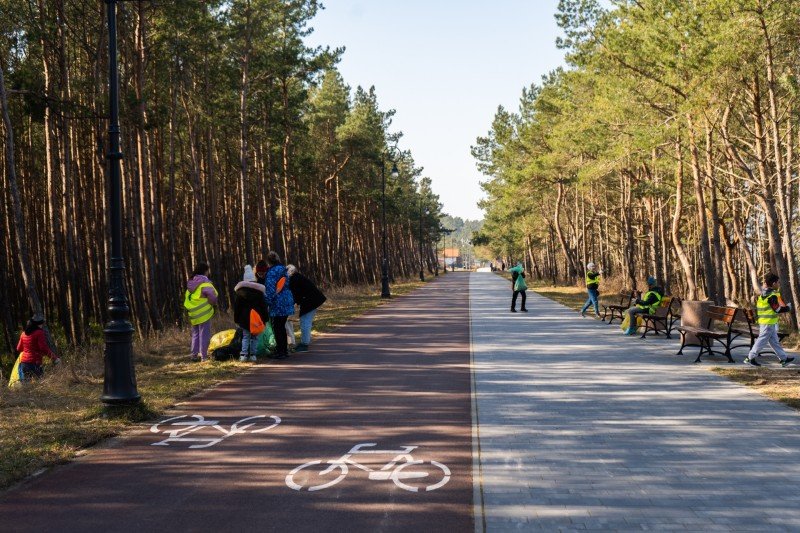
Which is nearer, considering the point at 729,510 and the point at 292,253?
the point at 729,510

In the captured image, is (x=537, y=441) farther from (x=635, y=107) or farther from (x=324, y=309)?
(x=324, y=309)

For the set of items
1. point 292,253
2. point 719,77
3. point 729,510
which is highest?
point 719,77

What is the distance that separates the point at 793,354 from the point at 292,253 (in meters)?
30.9

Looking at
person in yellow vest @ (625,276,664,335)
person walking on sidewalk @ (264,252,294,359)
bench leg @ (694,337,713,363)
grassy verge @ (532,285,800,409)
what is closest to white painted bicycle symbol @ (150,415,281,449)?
person walking on sidewalk @ (264,252,294,359)

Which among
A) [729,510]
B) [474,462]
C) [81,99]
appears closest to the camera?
[729,510]

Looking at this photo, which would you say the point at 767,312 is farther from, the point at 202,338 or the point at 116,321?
the point at 116,321

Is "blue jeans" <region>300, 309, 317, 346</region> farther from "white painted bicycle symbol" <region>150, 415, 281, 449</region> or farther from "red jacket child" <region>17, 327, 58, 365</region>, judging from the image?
"white painted bicycle symbol" <region>150, 415, 281, 449</region>

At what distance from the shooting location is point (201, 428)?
27.6ft

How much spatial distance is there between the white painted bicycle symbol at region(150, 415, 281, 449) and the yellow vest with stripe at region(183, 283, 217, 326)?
456cm

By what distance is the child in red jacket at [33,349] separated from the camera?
1372 cm

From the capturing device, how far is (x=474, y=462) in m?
6.85

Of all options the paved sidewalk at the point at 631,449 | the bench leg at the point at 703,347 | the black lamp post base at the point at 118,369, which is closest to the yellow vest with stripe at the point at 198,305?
the black lamp post base at the point at 118,369

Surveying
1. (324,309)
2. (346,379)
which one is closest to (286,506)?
(346,379)

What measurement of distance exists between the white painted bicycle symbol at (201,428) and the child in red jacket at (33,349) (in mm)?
6217
